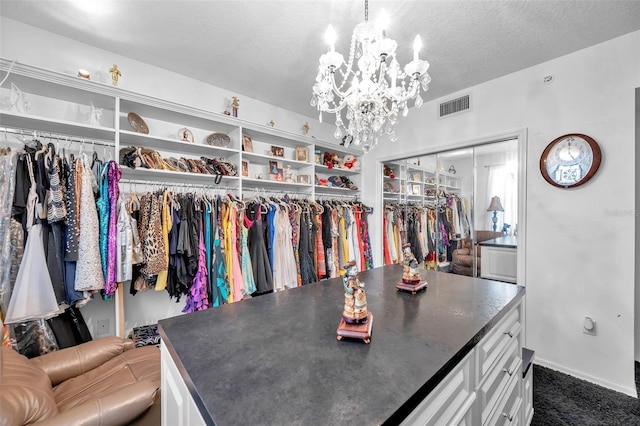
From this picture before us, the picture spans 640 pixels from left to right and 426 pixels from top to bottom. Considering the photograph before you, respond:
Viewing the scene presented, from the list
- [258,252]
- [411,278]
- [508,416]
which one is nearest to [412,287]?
[411,278]

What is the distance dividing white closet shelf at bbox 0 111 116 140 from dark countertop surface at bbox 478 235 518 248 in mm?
3509

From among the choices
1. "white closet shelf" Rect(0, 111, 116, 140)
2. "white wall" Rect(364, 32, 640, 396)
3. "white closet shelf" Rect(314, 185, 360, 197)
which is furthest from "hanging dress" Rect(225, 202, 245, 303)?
"white wall" Rect(364, 32, 640, 396)

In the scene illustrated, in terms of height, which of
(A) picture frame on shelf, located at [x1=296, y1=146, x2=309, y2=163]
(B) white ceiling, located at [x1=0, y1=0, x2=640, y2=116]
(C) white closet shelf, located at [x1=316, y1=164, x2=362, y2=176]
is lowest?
(C) white closet shelf, located at [x1=316, y1=164, x2=362, y2=176]

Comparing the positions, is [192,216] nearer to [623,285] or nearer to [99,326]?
[99,326]

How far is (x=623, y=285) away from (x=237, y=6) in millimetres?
3361

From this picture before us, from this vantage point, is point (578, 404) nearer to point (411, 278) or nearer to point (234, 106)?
point (411, 278)

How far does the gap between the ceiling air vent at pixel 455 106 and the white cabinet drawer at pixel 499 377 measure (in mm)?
2299

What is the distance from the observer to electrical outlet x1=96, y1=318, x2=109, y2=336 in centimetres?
208

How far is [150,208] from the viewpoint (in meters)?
2.05

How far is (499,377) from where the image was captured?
1.13 metres

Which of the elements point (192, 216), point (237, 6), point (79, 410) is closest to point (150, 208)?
point (192, 216)

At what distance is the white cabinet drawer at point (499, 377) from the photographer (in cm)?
97

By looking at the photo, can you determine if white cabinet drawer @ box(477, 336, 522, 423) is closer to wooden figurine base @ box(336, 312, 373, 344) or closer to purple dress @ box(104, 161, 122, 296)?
wooden figurine base @ box(336, 312, 373, 344)

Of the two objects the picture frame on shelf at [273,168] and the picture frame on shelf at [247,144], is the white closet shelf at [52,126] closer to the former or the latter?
the picture frame on shelf at [247,144]
